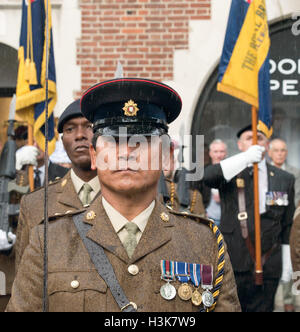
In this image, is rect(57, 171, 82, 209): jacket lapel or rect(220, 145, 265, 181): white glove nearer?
rect(57, 171, 82, 209): jacket lapel

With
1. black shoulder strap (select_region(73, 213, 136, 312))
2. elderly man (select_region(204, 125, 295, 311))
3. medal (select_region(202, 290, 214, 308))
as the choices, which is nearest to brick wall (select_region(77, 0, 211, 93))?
elderly man (select_region(204, 125, 295, 311))

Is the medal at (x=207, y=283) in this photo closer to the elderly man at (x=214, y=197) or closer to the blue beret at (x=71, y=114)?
the blue beret at (x=71, y=114)

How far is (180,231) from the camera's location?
8.80 ft

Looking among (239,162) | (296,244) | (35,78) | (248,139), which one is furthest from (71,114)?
(248,139)

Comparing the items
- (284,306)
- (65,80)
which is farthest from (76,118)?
(65,80)

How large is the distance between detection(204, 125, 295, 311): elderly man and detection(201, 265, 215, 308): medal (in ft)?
10.1

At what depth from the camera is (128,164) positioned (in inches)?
94.5

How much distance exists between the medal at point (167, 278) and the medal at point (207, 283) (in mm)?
116

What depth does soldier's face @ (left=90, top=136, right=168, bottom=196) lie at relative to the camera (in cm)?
240

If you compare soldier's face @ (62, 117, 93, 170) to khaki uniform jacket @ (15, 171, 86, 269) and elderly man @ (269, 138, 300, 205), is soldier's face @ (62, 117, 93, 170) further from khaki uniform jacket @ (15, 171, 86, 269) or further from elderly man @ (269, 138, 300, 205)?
elderly man @ (269, 138, 300, 205)

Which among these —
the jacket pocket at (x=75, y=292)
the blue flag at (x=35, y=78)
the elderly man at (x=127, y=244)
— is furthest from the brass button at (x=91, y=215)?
the blue flag at (x=35, y=78)

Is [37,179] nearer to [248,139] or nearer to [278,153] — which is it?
[248,139]

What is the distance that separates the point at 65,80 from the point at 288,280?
12.2ft

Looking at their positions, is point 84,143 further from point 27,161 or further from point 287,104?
point 287,104
